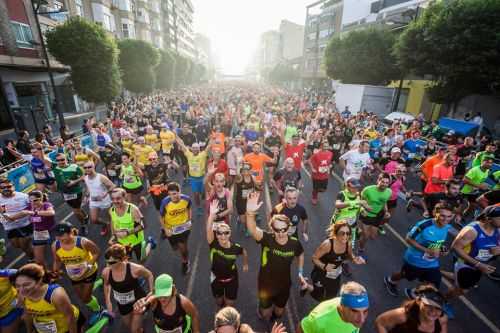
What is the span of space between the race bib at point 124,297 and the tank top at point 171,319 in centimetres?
82

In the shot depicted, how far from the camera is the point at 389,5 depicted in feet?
125

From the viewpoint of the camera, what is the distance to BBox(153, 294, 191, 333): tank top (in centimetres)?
301

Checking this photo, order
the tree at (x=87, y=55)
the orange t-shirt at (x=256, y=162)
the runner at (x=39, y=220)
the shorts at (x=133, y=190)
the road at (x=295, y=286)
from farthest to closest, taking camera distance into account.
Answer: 1. the tree at (x=87, y=55)
2. the orange t-shirt at (x=256, y=162)
3. the shorts at (x=133, y=190)
4. the runner at (x=39, y=220)
5. the road at (x=295, y=286)

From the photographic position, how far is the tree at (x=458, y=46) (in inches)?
618

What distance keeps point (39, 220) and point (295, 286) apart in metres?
5.18

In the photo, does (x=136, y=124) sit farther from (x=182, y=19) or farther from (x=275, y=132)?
(x=182, y=19)

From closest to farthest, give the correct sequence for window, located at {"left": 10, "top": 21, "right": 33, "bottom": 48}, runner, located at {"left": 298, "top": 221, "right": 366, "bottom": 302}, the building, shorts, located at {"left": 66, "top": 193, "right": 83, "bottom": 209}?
1. runner, located at {"left": 298, "top": 221, "right": 366, "bottom": 302}
2. shorts, located at {"left": 66, "top": 193, "right": 83, "bottom": 209}
3. window, located at {"left": 10, "top": 21, "right": 33, "bottom": 48}
4. the building

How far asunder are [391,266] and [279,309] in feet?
10.9

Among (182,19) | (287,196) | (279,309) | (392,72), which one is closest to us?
(279,309)

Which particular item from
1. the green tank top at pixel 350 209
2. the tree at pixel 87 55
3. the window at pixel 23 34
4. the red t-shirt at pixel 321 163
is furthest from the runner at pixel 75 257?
the window at pixel 23 34

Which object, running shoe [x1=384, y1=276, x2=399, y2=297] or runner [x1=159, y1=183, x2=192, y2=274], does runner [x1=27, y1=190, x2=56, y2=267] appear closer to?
runner [x1=159, y1=183, x2=192, y2=274]

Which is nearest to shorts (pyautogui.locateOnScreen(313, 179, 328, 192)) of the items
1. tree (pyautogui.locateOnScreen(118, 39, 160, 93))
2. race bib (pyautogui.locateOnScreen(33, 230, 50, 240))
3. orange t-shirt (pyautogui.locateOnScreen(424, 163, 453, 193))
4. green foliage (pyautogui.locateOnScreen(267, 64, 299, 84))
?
orange t-shirt (pyautogui.locateOnScreen(424, 163, 453, 193))

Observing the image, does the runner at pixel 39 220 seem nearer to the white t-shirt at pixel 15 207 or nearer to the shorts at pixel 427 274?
the white t-shirt at pixel 15 207

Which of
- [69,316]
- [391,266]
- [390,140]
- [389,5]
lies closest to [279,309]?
[69,316]
